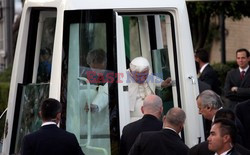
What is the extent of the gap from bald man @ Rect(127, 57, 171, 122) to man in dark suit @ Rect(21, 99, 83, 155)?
5.22 ft

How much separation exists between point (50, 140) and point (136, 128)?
1.01 metres

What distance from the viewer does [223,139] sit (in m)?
5.98

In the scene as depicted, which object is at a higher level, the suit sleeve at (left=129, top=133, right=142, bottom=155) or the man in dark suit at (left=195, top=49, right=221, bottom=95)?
the man in dark suit at (left=195, top=49, right=221, bottom=95)

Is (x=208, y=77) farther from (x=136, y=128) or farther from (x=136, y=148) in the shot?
(x=136, y=148)

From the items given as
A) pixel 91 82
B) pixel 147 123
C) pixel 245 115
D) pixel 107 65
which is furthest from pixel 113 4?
pixel 245 115

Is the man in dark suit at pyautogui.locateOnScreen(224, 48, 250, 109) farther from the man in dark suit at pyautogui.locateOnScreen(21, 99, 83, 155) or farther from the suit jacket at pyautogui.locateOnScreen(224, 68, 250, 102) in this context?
the man in dark suit at pyautogui.locateOnScreen(21, 99, 83, 155)

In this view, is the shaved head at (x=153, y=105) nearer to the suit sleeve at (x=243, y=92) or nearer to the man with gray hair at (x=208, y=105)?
the man with gray hair at (x=208, y=105)

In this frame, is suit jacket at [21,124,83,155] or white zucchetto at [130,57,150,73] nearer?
suit jacket at [21,124,83,155]

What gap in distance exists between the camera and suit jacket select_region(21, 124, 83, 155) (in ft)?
23.2

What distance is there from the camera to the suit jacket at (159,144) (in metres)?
7.00

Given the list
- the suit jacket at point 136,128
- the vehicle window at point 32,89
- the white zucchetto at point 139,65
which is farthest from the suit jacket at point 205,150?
the vehicle window at point 32,89

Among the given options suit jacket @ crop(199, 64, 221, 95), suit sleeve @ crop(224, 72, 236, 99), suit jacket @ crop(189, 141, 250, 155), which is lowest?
suit jacket @ crop(189, 141, 250, 155)

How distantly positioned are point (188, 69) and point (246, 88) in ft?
A: 11.1

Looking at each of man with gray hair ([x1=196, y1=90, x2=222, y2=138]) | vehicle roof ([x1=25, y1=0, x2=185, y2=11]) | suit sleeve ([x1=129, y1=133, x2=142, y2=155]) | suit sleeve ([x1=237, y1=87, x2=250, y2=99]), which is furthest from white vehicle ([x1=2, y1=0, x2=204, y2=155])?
suit sleeve ([x1=237, y1=87, x2=250, y2=99])
